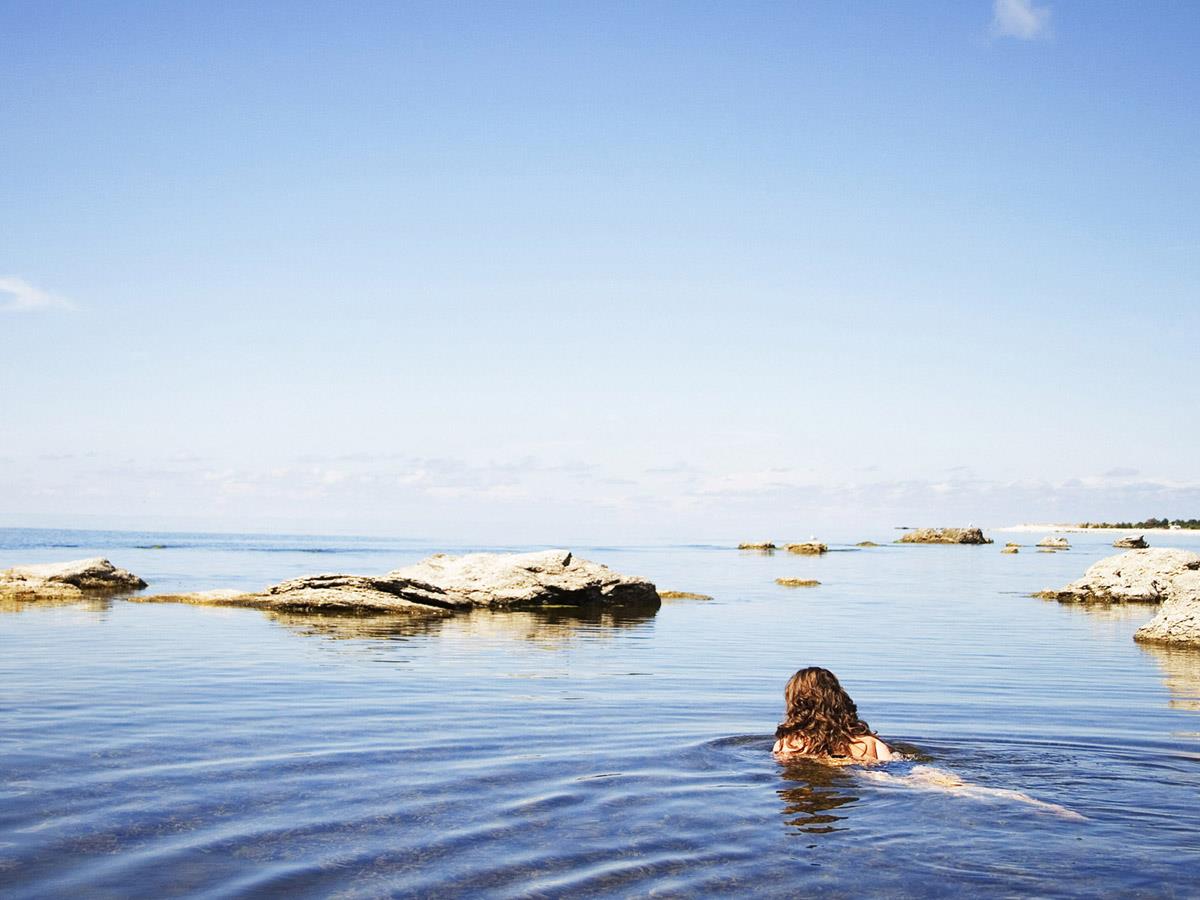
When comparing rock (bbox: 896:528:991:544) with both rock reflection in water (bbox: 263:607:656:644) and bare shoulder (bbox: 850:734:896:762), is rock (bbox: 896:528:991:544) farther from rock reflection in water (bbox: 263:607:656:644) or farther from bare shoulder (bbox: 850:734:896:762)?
bare shoulder (bbox: 850:734:896:762)

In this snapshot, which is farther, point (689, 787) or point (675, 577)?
point (675, 577)

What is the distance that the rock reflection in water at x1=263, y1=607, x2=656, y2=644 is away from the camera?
26438 mm

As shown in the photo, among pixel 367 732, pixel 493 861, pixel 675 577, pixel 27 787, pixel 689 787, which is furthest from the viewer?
pixel 675 577

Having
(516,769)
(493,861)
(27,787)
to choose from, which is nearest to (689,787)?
(516,769)

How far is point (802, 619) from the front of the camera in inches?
1282

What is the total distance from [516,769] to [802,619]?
74.4 feet

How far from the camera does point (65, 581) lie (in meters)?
36.3

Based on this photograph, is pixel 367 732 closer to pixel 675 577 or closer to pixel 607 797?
pixel 607 797

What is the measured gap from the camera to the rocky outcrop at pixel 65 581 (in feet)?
114

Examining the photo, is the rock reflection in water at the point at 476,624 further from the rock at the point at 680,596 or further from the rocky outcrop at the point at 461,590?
the rock at the point at 680,596

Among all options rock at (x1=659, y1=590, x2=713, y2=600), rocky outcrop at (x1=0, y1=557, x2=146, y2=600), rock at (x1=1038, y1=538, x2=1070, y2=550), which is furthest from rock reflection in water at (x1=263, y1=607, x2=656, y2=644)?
rock at (x1=1038, y1=538, x2=1070, y2=550)

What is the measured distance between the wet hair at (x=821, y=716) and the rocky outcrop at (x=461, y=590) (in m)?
21.5

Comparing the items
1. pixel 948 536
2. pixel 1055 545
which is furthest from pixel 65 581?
pixel 948 536

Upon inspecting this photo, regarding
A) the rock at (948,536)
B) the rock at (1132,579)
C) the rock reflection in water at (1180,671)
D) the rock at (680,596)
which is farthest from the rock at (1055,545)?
the rock reflection in water at (1180,671)
